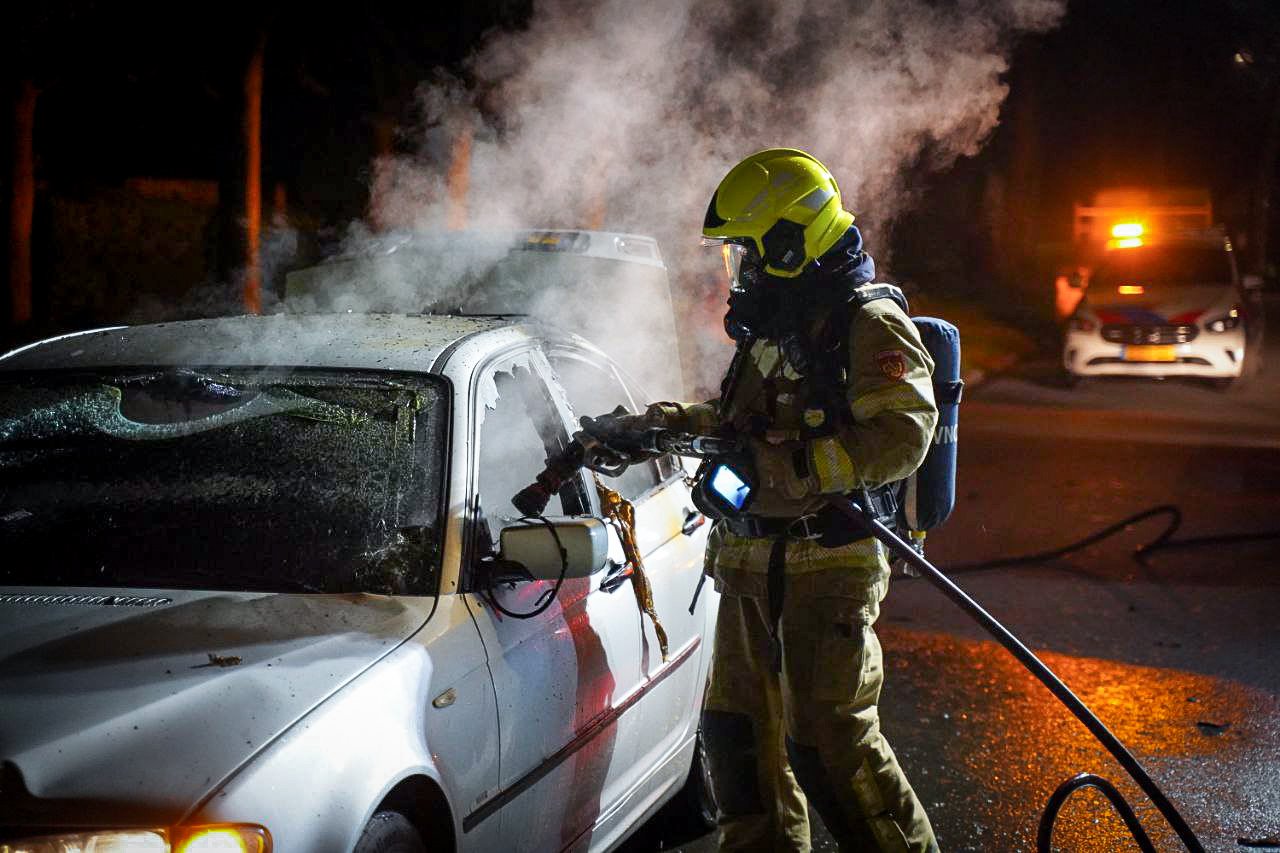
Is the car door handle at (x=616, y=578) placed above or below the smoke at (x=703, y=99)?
below

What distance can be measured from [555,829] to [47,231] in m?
15.2

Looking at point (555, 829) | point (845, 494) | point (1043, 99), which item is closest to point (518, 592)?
point (555, 829)

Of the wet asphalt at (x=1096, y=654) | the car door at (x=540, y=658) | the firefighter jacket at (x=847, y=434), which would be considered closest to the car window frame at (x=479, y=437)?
the car door at (x=540, y=658)

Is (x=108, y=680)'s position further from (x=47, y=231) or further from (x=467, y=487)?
(x=47, y=231)

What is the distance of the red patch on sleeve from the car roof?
1122mm

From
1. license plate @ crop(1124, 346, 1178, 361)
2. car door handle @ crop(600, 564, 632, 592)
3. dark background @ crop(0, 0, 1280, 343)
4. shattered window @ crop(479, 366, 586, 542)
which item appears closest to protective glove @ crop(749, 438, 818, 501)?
car door handle @ crop(600, 564, 632, 592)

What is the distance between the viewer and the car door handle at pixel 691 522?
417 cm

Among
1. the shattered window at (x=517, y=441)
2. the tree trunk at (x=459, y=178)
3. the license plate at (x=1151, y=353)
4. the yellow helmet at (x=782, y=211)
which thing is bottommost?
the license plate at (x=1151, y=353)

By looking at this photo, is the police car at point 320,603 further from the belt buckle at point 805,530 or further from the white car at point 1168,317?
the white car at point 1168,317

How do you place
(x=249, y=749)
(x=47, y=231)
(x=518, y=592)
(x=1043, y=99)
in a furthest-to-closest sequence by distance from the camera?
(x=1043, y=99) < (x=47, y=231) < (x=518, y=592) < (x=249, y=749)

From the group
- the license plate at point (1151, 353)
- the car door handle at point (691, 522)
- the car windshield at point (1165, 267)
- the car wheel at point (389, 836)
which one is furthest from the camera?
the car windshield at point (1165, 267)

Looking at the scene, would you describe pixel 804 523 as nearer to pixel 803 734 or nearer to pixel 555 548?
pixel 803 734

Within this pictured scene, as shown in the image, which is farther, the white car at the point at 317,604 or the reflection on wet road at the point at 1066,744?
the reflection on wet road at the point at 1066,744

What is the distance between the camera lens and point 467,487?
3.14 metres
